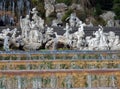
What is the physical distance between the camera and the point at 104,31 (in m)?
24.2

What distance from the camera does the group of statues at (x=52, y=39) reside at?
71.8 feet

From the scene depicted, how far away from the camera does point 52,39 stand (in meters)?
22.7

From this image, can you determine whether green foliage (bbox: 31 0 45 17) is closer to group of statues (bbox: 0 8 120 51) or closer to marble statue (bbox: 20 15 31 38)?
marble statue (bbox: 20 15 31 38)

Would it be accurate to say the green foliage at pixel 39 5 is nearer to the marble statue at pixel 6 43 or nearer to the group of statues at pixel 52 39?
the group of statues at pixel 52 39

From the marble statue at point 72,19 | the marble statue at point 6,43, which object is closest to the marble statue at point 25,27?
the marble statue at point 6,43

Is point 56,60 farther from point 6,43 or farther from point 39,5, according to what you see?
point 39,5

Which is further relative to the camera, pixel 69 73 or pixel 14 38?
pixel 14 38

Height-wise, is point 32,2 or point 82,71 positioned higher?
Answer: point 32,2

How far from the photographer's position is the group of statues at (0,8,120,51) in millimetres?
21875

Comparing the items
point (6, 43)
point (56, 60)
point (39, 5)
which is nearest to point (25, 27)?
point (6, 43)

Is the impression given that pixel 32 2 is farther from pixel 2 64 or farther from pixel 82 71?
pixel 82 71

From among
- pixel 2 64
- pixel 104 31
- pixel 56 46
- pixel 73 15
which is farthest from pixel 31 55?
pixel 73 15

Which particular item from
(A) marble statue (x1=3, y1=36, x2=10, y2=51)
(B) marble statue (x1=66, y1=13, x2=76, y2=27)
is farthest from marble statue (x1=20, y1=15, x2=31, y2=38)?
(B) marble statue (x1=66, y1=13, x2=76, y2=27)

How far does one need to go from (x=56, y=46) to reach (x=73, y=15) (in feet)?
18.5
